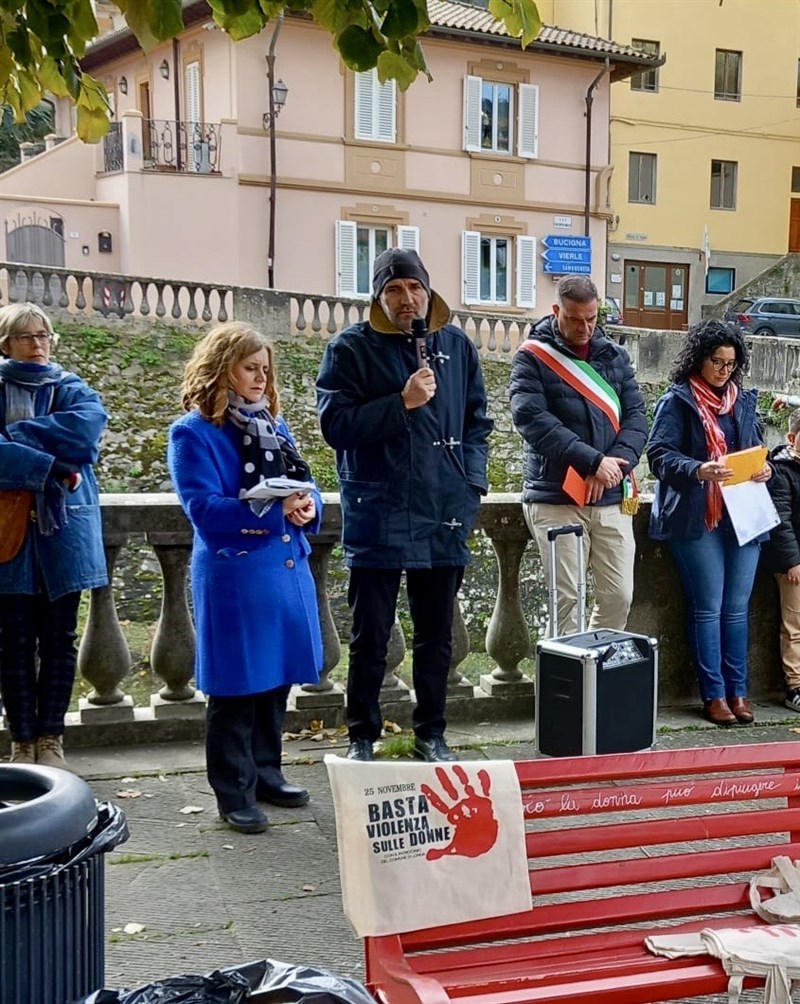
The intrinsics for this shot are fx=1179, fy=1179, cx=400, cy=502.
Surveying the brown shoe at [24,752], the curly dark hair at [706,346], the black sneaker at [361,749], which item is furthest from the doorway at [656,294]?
the brown shoe at [24,752]

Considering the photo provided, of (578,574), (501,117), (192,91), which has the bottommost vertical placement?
(578,574)

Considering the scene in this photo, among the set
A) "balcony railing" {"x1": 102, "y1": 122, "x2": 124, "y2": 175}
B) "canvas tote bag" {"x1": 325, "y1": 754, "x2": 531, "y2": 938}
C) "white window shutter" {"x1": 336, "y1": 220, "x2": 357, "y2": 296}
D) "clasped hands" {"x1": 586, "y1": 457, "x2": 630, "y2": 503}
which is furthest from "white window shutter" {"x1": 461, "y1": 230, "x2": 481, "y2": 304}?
"canvas tote bag" {"x1": 325, "y1": 754, "x2": 531, "y2": 938}

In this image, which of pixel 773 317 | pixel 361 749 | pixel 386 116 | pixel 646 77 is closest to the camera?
pixel 361 749

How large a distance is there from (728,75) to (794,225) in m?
5.66

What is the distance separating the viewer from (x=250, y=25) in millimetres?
3213

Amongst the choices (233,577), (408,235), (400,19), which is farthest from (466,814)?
(408,235)

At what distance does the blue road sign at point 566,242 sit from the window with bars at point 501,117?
83.7 inches

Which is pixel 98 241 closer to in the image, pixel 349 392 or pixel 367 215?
pixel 367 215

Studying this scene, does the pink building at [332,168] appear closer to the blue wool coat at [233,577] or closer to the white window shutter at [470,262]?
the white window shutter at [470,262]

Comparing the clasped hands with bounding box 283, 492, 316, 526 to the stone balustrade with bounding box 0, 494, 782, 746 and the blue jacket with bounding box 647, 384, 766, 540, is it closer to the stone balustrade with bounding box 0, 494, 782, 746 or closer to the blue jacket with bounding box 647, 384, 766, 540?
the stone balustrade with bounding box 0, 494, 782, 746

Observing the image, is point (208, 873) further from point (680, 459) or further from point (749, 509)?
point (749, 509)

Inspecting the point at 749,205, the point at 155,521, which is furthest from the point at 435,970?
the point at 749,205

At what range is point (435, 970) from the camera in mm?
2623

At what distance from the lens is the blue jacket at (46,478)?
14.9 ft
